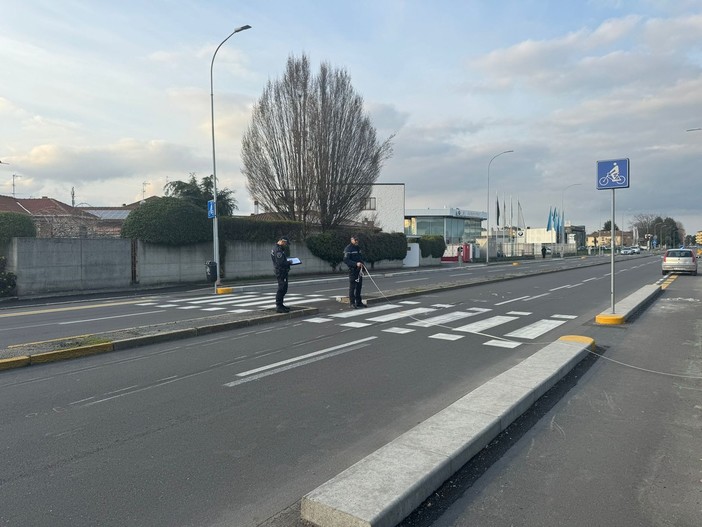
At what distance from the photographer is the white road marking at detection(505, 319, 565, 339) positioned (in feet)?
30.9

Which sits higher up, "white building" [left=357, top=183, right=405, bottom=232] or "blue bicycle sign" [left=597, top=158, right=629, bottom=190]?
"white building" [left=357, top=183, right=405, bottom=232]

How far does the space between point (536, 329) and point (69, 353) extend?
8.66m

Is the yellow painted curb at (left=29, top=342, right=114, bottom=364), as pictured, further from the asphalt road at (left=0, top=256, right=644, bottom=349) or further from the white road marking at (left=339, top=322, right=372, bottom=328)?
the white road marking at (left=339, top=322, right=372, bottom=328)

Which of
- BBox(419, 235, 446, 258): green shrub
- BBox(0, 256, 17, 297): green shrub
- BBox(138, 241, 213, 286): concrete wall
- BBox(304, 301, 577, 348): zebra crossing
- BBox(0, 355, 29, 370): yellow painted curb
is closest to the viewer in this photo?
BBox(0, 355, 29, 370): yellow painted curb

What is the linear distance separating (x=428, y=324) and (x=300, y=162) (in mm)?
23495

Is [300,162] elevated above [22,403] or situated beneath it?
elevated above

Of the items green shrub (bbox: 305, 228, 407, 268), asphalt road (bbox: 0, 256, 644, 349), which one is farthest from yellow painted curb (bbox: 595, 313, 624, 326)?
green shrub (bbox: 305, 228, 407, 268)

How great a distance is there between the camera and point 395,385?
19.8 ft

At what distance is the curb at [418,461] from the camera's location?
9.91ft

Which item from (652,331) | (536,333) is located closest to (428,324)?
(536,333)

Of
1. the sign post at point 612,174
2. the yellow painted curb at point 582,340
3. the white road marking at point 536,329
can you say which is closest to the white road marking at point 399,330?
the white road marking at point 536,329

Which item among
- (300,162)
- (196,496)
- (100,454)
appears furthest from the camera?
(300,162)

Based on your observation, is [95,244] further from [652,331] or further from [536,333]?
[652,331]

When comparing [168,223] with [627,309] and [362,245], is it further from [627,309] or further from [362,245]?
[627,309]
